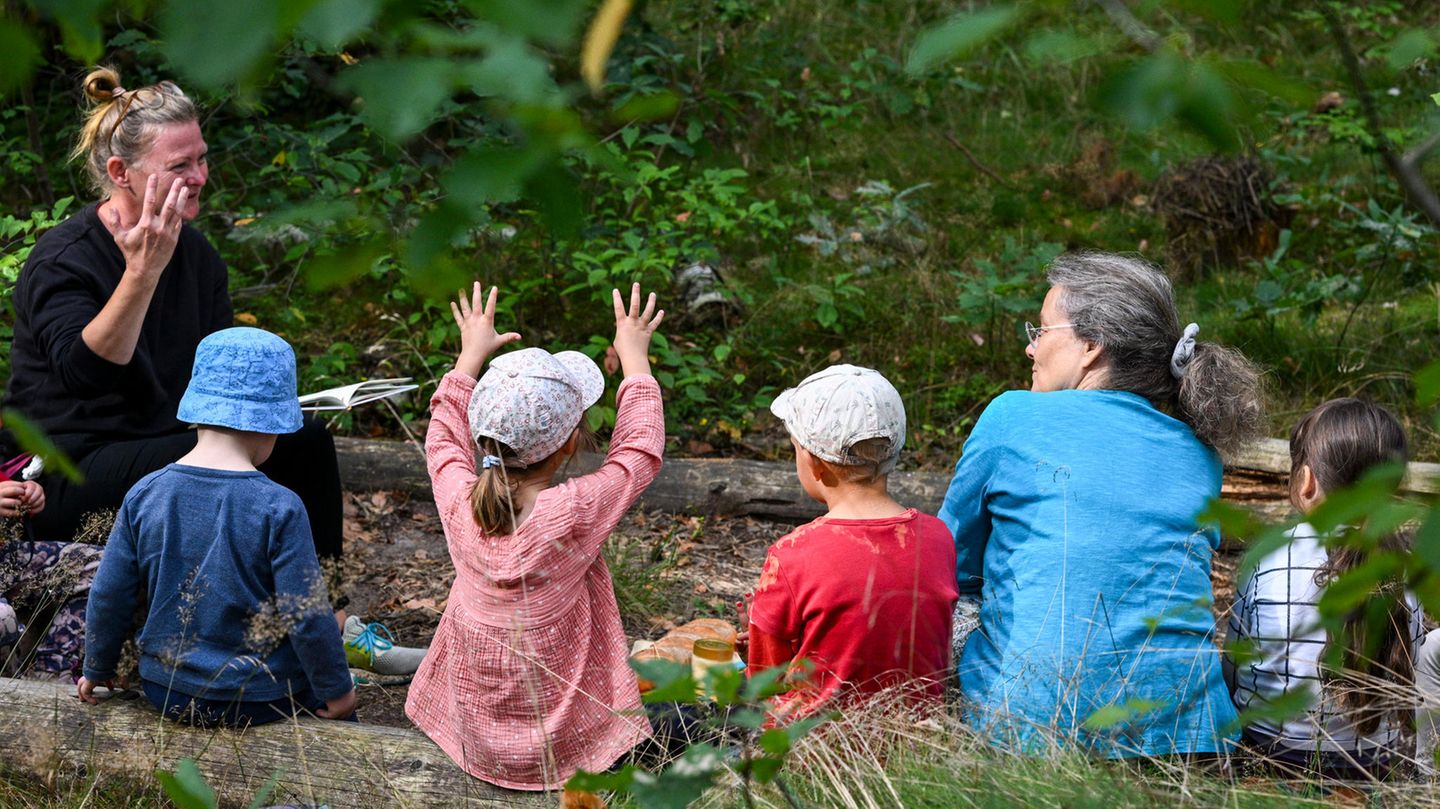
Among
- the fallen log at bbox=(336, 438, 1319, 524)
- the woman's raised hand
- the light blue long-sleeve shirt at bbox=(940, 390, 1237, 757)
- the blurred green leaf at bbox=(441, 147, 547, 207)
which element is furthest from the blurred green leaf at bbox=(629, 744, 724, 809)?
the fallen log at bbox=(336, 438, 1319, 524)

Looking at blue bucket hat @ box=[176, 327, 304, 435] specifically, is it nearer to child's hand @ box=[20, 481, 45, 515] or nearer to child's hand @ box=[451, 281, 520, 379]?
child's hand @ box=[451, 281, 520, 379]

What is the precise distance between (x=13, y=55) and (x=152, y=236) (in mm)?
2778

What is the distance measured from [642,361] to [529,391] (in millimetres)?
485

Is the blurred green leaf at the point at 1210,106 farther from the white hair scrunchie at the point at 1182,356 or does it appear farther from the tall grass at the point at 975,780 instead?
the white hair scrunchie at the point at 1182,356

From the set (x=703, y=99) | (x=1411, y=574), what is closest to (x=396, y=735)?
(x=1411, y=574)

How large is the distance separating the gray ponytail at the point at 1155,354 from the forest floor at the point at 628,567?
1.56m

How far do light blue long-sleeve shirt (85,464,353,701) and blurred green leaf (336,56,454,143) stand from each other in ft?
7.17

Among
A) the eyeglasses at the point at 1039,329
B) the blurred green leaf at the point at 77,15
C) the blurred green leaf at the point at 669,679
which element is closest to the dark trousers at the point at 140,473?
the eyeglasses at the point at 1039,329

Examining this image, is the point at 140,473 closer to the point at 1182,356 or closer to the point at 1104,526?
the point at 1104,526

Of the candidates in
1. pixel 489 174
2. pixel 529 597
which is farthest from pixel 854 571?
pixel 489 174

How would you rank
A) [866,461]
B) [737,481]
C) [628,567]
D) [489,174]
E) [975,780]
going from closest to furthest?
Result: [489,174]
[975,780]
[866,461]
[628,567]
[737,481]

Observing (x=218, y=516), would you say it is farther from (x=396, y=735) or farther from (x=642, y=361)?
(x=642, y=361)

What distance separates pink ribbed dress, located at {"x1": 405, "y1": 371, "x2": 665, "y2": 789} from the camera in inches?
110

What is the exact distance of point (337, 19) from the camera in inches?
33.3
